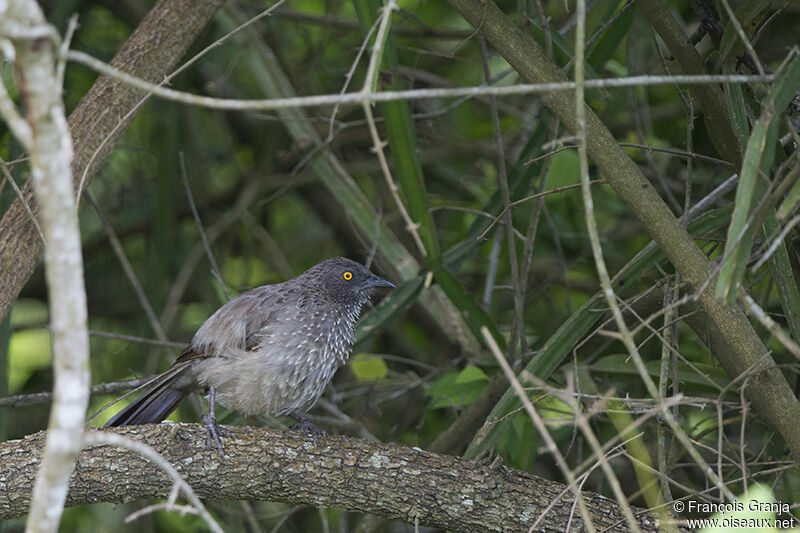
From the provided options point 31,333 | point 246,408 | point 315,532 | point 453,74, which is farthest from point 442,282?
point 31,333

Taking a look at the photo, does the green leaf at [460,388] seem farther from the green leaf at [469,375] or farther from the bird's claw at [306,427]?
the bird's claw at [306,427]

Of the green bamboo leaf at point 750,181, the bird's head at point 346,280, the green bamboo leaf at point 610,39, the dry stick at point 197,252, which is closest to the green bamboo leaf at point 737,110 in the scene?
the green bamboo leaf at point 750,181

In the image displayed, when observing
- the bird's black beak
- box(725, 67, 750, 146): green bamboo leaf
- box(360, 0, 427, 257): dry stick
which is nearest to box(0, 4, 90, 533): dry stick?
box(360, 0, 427, 257): dry stick

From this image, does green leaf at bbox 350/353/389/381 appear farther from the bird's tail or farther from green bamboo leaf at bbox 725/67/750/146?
green bamboo leaf at bbox 725/67/750/146

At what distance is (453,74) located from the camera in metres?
6.71

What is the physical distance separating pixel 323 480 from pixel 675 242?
1681 millimetres

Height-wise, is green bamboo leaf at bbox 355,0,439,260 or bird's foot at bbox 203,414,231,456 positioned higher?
green bamboo leaf at bbox 355,0,439,260

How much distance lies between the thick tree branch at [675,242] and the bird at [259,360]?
1844mm

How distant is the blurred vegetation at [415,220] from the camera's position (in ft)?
13.6

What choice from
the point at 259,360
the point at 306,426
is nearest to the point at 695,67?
the point at 259,360

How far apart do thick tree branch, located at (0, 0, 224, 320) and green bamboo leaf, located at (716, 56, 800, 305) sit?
2.44 metres

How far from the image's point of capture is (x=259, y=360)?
13.8 feet

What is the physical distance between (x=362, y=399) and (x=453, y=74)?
9.00 ft

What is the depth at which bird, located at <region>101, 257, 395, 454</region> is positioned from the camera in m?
4.20
